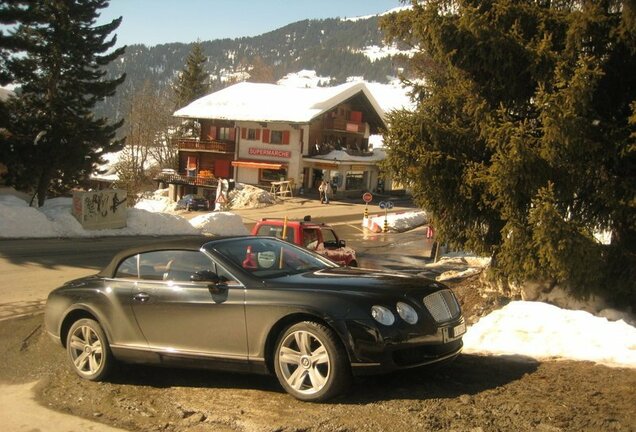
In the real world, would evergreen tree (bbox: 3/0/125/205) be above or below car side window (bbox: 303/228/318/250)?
above

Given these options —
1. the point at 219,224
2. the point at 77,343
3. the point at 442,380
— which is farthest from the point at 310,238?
the point at 219,224

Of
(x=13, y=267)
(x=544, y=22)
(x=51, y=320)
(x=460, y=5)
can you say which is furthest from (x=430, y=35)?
(x=13, y=267)

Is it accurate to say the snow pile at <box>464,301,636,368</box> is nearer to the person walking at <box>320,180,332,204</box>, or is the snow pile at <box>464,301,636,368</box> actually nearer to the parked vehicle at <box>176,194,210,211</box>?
the parked vehicle at <box>176,194,210,211</box>

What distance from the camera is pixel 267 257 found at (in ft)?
19.7

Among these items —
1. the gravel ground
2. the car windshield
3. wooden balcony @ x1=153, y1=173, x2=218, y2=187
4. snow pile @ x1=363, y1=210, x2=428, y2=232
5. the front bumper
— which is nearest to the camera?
the gravel ground

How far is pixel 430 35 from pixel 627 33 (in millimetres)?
2426

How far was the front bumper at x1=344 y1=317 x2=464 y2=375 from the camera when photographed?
4824 mm

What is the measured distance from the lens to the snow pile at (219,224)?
2769cm

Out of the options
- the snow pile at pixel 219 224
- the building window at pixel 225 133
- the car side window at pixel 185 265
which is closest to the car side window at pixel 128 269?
the car side window at pixel 185 265

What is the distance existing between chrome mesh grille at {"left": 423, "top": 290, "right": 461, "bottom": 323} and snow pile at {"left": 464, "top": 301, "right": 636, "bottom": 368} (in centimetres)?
131

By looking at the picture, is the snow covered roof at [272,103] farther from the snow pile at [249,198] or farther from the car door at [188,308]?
the car door at [188,308]

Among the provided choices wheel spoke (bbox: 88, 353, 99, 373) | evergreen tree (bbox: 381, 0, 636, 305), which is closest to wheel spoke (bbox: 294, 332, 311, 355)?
wheel spoke (bbox: 88, 353, 99, 373)

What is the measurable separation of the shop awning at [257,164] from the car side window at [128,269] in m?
51.8

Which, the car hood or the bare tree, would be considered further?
the bare tree
